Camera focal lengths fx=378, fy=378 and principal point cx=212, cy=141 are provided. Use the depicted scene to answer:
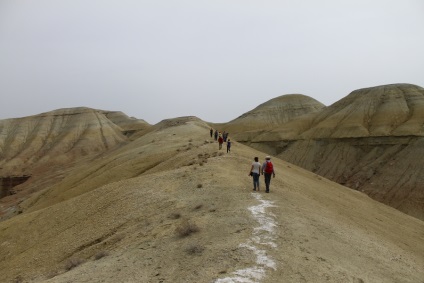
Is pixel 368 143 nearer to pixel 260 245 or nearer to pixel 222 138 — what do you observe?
pixel 222 138

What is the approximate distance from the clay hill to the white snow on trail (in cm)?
3931

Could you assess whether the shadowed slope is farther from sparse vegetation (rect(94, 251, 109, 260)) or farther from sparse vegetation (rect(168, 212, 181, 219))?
sparse vegetation (rect(94, 251, 109, 260))

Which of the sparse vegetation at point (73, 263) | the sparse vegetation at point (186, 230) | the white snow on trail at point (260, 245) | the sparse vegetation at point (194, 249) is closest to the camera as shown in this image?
the white snow on trail at point (260, 245)

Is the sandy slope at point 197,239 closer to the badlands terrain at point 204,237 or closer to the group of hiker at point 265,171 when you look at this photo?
the badlands terrain at point 204,237

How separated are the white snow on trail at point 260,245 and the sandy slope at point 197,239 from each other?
0.02 meters

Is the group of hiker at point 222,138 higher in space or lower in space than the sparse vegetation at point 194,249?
higher

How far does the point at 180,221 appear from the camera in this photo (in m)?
12.4

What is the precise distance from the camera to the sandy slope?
8.82 m

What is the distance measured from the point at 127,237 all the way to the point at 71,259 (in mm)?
1916

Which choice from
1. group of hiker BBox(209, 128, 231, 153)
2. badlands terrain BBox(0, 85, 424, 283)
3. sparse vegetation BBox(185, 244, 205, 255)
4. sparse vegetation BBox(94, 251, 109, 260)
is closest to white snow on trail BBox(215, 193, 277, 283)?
badlands terrain BBox(0, 85, 424, 283)

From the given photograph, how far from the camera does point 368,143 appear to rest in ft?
209

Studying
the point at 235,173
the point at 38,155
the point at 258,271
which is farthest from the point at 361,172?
the point at 38,155

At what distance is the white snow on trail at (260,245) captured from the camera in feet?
25.9

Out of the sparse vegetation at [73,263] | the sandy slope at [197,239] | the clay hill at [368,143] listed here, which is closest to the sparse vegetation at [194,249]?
the sandy slope at [197,239]
